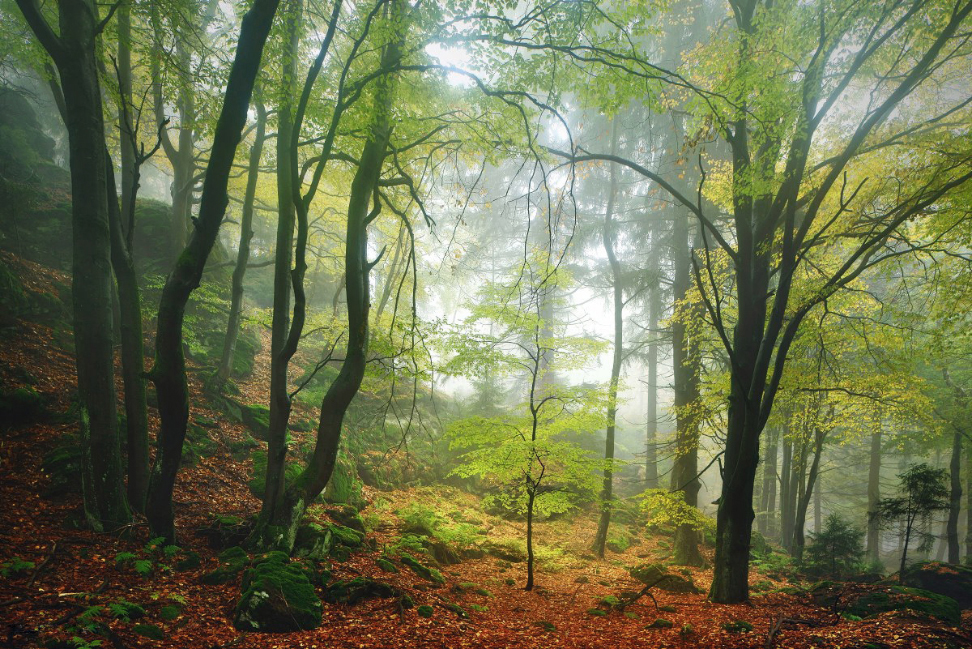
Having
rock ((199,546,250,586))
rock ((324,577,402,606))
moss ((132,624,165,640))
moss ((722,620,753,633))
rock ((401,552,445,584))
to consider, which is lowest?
rock ((401,552,445,584))

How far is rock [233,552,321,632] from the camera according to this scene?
3945 mm

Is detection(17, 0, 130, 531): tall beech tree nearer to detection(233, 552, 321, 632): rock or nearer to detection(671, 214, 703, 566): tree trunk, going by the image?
detection(233, 552, 321, 632): rock

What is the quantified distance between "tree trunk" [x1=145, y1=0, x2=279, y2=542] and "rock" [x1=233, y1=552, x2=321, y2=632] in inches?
63.1

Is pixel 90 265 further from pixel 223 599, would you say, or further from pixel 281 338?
pixel 223 599

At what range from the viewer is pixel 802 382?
858 centimetres

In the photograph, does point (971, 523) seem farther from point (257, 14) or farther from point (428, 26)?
point (257, 14)

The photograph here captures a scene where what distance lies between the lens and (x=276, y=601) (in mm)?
4129

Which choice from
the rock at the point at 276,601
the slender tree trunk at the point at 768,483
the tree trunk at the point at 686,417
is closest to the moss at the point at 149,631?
the rock at the point at 276,601

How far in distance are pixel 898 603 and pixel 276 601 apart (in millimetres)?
7336

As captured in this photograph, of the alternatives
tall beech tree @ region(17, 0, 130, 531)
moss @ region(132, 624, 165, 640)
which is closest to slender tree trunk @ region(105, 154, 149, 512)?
tall beech tree @ region(17, 0, 130, 531)

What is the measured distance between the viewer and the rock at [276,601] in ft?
12.9

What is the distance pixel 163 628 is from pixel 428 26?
7.14 metres

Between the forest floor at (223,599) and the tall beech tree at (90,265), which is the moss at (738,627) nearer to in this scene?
the forest floor at (223,599)

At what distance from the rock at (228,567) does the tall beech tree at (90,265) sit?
134 cm
